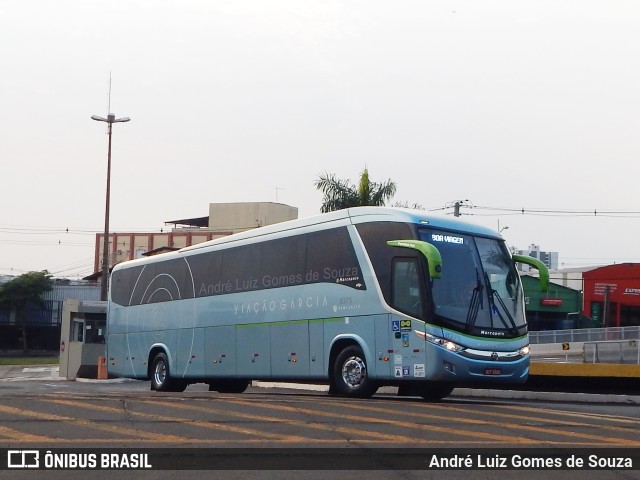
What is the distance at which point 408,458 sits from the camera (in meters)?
9.20

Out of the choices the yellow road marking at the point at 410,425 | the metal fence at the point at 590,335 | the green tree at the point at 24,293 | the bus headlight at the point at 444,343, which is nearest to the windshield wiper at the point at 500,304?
the bus headlight at the point at 444,343

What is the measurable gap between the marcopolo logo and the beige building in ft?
272

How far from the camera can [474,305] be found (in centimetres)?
1722

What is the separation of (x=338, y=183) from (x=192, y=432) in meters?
30.6

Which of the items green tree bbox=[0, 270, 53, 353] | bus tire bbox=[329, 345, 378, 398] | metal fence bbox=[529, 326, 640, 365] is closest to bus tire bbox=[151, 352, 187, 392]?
bus tire bbox=[329, 345, 378, 398]

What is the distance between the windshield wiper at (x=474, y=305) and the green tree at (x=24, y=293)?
221 feet

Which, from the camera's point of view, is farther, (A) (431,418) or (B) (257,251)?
(B) (257,251)

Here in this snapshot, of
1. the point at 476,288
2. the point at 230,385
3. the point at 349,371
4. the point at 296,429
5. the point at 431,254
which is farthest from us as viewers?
the point at 230,385

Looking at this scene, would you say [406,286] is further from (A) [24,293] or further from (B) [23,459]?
(A) [24,293]

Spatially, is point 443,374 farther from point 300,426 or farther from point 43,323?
point 43,323

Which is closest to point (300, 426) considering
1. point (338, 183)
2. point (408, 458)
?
point (408, 458)

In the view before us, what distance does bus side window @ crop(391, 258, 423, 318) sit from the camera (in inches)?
669

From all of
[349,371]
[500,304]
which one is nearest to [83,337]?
[349,371]

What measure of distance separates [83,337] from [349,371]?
98.5ft
